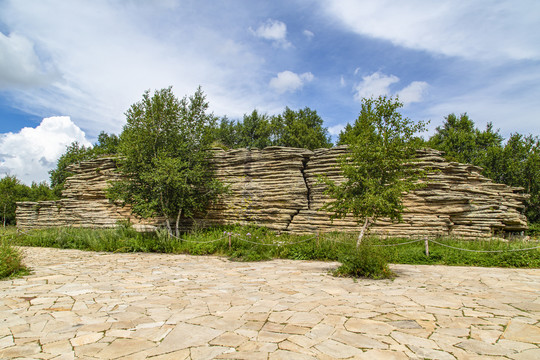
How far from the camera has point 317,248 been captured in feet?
35.7

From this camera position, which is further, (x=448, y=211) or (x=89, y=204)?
(x=89, y=204)

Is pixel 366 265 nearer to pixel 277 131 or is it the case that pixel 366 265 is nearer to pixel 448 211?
pixel 448 211

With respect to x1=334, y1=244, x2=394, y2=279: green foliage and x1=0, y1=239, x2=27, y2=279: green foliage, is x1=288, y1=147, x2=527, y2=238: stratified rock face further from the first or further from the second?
x1=0, y1=239, x2=27, y2=279: green foliage

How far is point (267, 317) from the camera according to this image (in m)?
4.41

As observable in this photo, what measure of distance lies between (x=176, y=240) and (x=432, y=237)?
408 inches

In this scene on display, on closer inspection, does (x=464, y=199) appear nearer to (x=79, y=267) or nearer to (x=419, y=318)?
(x=419, y=318)

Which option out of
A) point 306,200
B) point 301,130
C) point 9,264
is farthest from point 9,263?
point 301,130

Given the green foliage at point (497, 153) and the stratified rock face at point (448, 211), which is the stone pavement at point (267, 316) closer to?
the stratified rock face at point (448, 211)

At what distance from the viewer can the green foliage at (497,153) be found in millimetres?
22297

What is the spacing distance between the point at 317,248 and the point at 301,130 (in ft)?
73.4

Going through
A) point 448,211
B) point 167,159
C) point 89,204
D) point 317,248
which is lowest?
point 317,248

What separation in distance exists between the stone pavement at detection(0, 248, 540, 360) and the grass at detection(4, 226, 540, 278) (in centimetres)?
70

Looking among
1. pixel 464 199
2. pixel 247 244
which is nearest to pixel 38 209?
pixel 247 244

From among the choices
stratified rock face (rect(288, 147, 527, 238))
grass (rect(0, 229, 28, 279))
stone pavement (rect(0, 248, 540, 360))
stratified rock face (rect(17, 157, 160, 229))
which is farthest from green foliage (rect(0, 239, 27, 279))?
stratified rock face (rect(288, 147, 527, 238))
